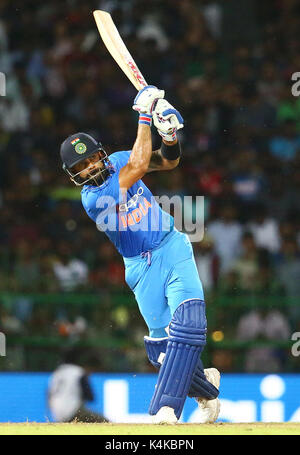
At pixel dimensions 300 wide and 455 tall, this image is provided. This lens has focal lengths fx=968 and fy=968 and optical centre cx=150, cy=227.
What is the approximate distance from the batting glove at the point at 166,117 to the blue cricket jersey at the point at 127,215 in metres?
0.43

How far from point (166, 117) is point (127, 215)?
2.39 ft

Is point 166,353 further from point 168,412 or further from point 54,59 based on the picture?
point 54,59

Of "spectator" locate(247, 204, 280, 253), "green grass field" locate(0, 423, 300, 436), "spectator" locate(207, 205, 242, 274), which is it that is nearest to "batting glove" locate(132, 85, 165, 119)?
"green grass field" locate(0, 423, 300, 436)

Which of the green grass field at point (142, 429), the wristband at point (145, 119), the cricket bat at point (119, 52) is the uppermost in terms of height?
the cricket bat at point (119, 52)

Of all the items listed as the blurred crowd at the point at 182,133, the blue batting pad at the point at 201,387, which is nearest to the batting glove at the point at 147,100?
the blue batting pad at the point at 201,387

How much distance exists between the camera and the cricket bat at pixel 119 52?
706 centimetres

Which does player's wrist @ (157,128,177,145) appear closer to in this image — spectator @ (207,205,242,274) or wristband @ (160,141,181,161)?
wristband @ (160,141,181,161)

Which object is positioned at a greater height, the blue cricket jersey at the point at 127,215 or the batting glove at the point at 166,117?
the batting glove at the point at 166,117

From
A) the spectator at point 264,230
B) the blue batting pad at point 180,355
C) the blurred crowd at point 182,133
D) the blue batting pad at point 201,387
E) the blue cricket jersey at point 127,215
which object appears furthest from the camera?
the spectator at point 264,230

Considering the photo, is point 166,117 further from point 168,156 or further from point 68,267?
point 68,267

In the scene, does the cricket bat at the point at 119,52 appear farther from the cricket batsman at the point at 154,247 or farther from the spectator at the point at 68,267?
the spectator at the point at 68,267

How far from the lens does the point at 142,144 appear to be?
21.2 feet

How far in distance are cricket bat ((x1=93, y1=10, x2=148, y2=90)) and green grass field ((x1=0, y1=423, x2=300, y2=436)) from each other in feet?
7.84

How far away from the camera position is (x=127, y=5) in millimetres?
13211
